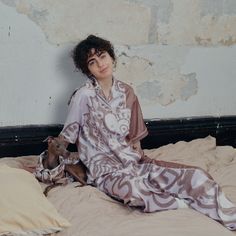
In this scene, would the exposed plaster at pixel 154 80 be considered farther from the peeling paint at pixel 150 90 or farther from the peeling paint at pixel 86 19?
the peeling paint at pixel 86 19

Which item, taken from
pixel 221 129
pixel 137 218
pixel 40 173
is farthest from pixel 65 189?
pixel 221 129

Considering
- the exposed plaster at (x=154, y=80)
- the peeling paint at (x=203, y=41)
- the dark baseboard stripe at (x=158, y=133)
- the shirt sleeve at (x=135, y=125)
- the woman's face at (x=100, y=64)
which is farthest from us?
the peeling paint at (x=203, y=41)

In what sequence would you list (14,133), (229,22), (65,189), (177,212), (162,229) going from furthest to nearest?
1. (229,22)
2. (14,133)
3. (65,189)
4. (177,212)
5. (162,229)

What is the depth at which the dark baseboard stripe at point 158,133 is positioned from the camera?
2.51 metres

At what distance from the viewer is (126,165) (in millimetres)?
2244

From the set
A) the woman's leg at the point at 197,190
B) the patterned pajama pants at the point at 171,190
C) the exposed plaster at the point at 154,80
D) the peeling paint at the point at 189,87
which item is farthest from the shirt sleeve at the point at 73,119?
the peeling paint at the point at 189,87

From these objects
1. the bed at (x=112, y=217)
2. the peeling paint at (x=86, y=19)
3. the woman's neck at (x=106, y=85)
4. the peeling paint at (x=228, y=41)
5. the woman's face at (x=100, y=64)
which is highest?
the peeling paint at (x=86, y=19)

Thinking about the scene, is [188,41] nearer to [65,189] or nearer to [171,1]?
[171,1]

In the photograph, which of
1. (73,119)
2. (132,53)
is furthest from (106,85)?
(132,53)

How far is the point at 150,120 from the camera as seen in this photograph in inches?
113

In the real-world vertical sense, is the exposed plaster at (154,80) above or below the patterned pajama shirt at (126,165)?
above

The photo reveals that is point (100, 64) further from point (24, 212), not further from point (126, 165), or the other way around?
point (24, 212)

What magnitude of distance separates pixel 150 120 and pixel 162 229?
1140mm

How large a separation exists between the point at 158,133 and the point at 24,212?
51.4 inches
